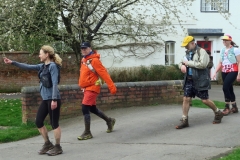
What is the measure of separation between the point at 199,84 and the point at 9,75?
11076mm

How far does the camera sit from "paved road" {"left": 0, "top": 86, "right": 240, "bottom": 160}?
21.1 feet

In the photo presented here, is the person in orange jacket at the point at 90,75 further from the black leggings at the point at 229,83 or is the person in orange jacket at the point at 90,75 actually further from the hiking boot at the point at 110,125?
the black leggings at the point at 229,83

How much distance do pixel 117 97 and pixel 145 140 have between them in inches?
115

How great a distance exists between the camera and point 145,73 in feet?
63.2

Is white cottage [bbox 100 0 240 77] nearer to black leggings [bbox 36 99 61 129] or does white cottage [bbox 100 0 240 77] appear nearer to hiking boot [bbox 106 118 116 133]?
hiking boot [bbox 106 118 116 133]

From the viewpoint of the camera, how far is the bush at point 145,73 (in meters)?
18.9

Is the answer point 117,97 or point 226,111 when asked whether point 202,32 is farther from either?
point 226,111

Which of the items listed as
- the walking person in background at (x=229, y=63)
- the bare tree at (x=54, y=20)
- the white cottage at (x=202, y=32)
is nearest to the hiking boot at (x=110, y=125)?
the walking person in background at (x=229, y=63)

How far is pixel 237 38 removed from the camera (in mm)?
21031

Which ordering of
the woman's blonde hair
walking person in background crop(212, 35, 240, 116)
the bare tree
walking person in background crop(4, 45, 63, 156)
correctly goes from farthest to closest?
1. the bare tree
2. walking person in background crop(212, 35, 240, 116)
3. the woman's blonde hair
4. walking person in background crop(4, 45, 63, 156)

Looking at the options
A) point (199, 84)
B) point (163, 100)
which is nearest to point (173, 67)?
point (163, 100)

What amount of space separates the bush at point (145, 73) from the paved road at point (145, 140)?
918 cm

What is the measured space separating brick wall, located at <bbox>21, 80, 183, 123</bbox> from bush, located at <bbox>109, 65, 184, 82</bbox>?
26.6 ft

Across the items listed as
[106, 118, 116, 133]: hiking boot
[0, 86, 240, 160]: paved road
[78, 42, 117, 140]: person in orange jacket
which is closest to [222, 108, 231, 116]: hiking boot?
[0, 86, 240, 160]: paved road
